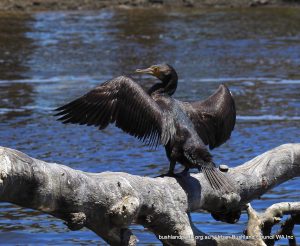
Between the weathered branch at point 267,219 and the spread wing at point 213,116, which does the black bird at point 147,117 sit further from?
the weathered branch at point 267,219

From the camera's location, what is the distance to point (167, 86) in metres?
6.98

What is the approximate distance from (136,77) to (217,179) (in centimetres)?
993

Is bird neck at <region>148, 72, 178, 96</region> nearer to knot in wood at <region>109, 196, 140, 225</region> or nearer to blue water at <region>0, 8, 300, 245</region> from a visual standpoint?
blue water at <region>0, 8, 300, 245</region>

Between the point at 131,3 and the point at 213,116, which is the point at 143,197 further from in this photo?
the point at 131,3

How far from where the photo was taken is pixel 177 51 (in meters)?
19.1

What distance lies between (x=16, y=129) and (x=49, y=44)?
7578 mm

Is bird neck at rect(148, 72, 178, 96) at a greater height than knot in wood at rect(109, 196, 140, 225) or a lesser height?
greater

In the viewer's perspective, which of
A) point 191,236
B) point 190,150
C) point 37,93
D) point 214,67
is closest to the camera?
point 191,236

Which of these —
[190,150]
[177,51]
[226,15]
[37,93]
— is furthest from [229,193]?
[226,15]

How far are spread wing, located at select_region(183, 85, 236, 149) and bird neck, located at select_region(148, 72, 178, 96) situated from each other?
0.21 m

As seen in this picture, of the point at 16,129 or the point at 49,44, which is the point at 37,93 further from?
the point at 49,44

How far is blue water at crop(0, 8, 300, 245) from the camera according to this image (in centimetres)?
958

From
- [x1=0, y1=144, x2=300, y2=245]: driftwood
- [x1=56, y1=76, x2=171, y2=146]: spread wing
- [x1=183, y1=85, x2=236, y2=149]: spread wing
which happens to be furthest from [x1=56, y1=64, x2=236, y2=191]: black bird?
[x1=183, y1=85, x2=236, y2=149]: spread wing

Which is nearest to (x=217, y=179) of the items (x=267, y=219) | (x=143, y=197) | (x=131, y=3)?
(x=267, y=219)
